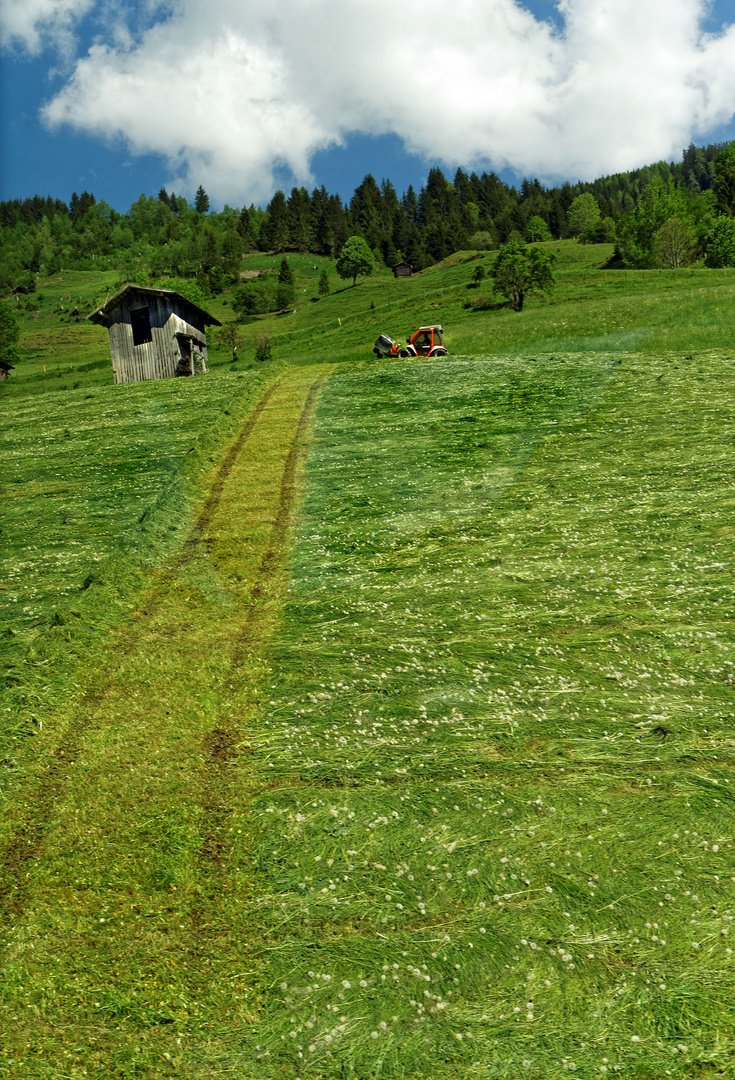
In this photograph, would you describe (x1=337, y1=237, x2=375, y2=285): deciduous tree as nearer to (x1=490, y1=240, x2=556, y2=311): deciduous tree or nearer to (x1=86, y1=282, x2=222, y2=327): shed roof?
(x1=490, y1=240, x2=556, y2=311): deciduous tree

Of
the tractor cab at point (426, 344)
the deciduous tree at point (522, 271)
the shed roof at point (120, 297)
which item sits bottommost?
the tractor cab at point (426, 344)

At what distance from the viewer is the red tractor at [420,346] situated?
162 feet

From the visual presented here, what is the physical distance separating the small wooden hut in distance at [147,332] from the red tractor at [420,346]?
49.6 feet

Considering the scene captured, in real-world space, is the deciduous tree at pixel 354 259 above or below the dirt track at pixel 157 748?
above

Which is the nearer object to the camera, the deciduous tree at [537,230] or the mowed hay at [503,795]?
the mowed hay at [503,795]

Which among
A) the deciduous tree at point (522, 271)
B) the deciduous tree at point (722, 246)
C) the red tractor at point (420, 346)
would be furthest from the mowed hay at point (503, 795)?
the deciduous tree at point (722, 246)

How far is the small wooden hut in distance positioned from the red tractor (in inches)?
595

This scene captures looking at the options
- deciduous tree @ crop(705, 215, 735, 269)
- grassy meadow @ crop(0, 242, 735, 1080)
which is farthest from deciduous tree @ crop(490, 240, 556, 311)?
grassy meadow @ crop(0, 242, 735, 1080)

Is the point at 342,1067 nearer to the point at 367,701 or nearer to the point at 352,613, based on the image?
the point at 367,701

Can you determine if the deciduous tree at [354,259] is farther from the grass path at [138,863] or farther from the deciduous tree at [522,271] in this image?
the grass path at [138,863]

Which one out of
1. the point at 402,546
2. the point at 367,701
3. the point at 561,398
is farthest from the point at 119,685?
the point at 561,398

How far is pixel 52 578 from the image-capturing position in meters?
16.8

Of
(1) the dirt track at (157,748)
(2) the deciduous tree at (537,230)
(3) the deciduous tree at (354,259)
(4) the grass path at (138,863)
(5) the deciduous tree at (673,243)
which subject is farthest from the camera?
(2) the deciduous tree at (537,230)

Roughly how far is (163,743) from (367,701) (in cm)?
332
